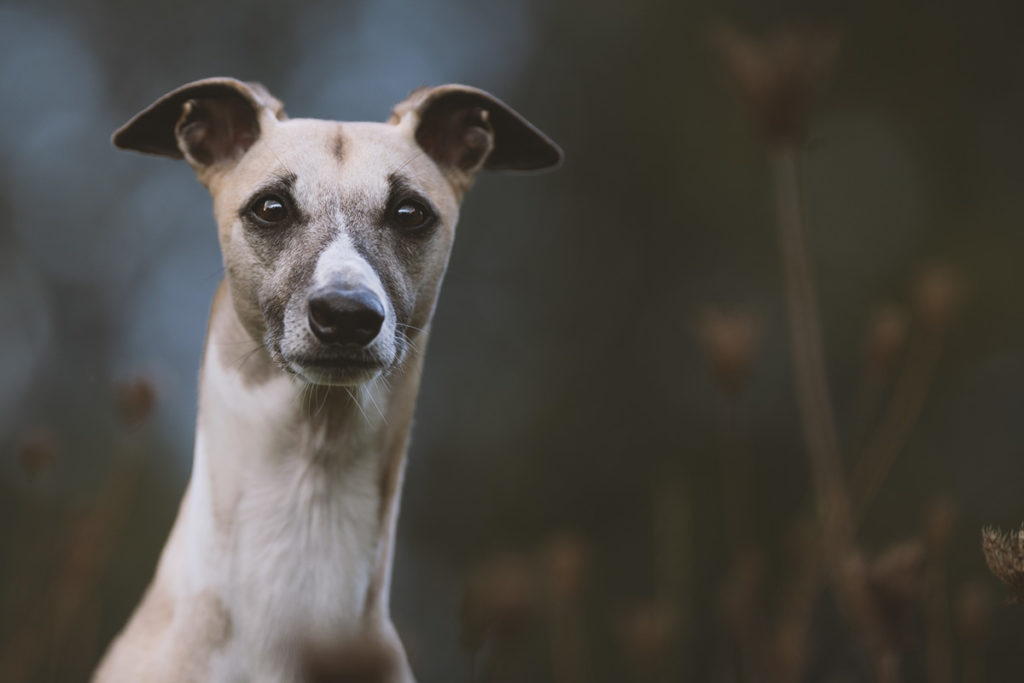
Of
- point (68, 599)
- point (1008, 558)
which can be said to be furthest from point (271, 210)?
point (1008, 558)

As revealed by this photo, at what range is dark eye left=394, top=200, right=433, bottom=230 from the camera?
3.59 meters

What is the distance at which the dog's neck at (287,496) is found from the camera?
10.9ft

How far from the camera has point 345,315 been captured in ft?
9.90

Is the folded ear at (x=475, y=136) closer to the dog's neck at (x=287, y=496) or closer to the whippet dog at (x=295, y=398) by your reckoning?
the whippet dog at (x=295, y=398)

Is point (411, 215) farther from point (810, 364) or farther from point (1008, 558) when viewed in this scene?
point (1008, 558)

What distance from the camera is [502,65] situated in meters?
16.0

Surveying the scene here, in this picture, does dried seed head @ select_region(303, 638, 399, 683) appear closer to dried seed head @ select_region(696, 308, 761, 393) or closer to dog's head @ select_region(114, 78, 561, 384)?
dog's head @ select_region(114, 78, 561, 384)

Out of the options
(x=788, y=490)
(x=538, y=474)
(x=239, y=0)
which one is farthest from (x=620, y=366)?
(x=239, y=0)

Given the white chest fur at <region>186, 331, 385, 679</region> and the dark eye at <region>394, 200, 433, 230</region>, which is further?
the dark eye at <region>394, 200, 433, 230</region>

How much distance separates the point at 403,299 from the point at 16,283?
13424mm

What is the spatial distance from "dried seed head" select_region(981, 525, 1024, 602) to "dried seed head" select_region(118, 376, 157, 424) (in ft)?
9.01

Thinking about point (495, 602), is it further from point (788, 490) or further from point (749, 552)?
point (788, 490)

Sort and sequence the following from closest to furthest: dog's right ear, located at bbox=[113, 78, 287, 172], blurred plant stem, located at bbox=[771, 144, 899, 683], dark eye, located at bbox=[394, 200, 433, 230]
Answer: blurred plant stem, located at bbox=[771, 144, 899, 683] < dark eye, located at bbox=[394, 200, 433, 230] < dog's right ear, located at bbox=[113, 78, 287, 172]

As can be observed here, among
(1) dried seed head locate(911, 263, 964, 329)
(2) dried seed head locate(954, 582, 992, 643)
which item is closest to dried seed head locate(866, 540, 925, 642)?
(2) dried seed head locate(954, 582, 992, 643)
